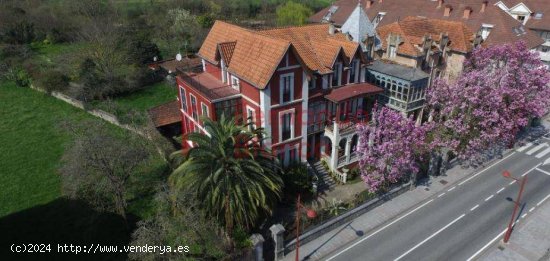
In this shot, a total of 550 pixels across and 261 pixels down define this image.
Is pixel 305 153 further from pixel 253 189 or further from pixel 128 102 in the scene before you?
pixel 128 102

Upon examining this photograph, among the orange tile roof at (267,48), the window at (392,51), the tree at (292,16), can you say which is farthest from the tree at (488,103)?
the tree at (292,16)

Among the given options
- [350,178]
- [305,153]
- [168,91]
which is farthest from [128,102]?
[350,178]

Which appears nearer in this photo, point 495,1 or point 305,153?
point 305,153

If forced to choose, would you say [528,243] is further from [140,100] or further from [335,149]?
[140,100]

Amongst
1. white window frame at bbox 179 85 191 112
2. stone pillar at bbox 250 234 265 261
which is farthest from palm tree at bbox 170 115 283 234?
white window frame at bbox 179 85 191 112

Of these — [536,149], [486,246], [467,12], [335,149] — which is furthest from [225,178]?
[467,12]

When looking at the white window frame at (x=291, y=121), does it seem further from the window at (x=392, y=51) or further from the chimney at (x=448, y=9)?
the chimney at (x=448, y=9)
